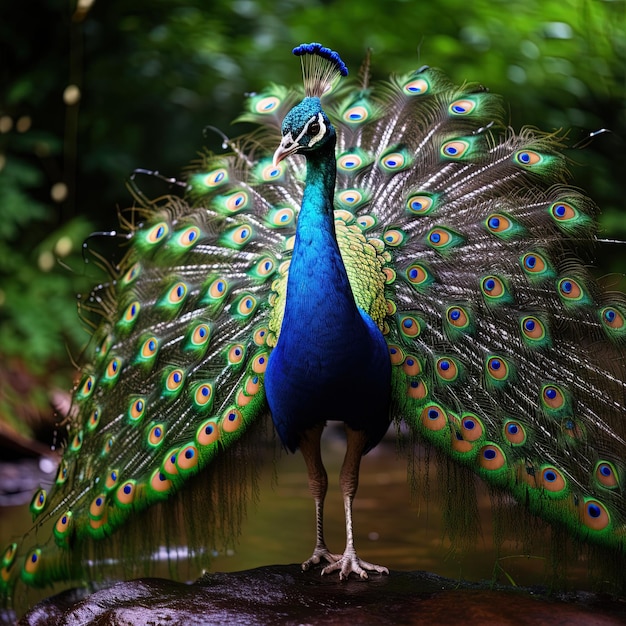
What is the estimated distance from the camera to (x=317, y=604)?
277 centimetres

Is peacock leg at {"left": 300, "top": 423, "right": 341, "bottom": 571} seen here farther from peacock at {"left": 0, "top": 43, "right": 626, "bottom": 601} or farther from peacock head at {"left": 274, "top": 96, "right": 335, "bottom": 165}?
peacock head at {"left": 274, "top": 96, "right": 335, "bottom": 165}

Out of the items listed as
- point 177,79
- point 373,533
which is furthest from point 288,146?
point 177,79

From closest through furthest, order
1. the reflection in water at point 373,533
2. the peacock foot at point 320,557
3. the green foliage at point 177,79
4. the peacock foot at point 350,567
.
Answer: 1. the peacock foot at point 350,567
2. the peacock foot at point 320,557
3. the reflection in water at point 373,533
4. the green foliage at point 177,79

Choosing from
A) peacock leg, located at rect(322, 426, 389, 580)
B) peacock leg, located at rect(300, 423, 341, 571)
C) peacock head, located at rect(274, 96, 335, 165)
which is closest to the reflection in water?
peacock leg, located at rect(322, 426, 389, 580)

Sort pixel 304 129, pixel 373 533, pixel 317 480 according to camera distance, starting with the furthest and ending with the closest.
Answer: pixel 373 533
pixel 317 480
pixel 304 129

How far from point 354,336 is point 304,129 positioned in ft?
2.16

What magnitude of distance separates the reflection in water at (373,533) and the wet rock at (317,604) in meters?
0.48

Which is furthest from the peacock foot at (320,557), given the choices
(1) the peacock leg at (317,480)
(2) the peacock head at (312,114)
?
(2) the peacock head at (312,114)

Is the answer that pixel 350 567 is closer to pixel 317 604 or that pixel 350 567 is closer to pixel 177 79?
pixel 317 604

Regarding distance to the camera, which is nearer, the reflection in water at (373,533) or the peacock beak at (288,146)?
the peacock beak at (288,146)

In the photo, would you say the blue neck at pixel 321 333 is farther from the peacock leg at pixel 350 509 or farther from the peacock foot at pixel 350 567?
the peacock foot at pixel 350 567

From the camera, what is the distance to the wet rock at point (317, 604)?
103 inches

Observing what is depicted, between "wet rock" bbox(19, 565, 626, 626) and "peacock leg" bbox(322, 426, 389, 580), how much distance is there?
38 millimetres

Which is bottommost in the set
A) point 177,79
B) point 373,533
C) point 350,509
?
point 373,533
